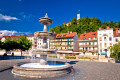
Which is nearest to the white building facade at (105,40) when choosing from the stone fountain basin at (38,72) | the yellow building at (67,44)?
the yellow building at (67,44)

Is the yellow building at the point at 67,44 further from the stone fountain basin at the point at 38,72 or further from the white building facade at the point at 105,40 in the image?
the stone fountain basin at the point at 38,72

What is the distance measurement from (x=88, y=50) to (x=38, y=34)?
37.3 metres

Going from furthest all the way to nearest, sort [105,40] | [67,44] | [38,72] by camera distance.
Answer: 1. [67,44]
2. [105,40]
3. [38,72]

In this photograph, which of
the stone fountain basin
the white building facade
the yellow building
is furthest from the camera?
the yellow building

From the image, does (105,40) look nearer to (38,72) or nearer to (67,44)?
(67,44)

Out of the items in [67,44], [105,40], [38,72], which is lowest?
[38,72]

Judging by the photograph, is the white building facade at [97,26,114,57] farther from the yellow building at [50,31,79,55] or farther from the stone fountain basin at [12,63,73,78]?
the stone fountain basin at [12,63,73,78]

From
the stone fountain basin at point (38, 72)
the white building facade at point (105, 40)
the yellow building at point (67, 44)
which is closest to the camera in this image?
the stone fountain basin at point (38, 72)

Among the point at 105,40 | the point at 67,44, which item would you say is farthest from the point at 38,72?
the point at 67,44

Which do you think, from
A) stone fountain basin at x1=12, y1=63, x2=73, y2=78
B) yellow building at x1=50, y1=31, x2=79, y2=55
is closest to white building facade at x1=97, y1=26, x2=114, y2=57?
yellow building at x1=50, y1=31, x2=79, y2=55

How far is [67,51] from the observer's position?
49.4 metres

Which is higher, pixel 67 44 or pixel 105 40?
pixel 105 40

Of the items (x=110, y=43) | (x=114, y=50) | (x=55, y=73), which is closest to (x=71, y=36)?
(x=110, y=43)

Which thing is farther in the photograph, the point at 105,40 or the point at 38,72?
the point at 105,40
